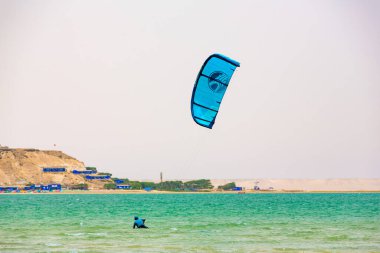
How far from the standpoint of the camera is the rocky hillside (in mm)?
151375

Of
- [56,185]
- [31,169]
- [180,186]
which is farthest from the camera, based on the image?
[180,186]

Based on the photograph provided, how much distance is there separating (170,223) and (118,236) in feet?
→ 27.1

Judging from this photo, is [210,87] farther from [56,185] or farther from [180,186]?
[180,186]

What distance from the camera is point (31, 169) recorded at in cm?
15512

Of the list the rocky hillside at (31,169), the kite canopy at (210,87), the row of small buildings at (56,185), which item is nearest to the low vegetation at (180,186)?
the row of small buildings at (56,185)

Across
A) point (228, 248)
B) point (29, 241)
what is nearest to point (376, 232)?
point (228, 248)

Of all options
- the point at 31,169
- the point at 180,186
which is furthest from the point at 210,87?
the point at 180,186

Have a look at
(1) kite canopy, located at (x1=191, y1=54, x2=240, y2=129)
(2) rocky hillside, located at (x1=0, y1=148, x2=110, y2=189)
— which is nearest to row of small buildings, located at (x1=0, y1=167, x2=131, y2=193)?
(2) rocky hillside, located at (x1=0, y1=148, x2=110, y2=189)

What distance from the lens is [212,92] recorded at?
2138 centimetres

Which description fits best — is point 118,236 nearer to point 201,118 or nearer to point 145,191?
point 201,118

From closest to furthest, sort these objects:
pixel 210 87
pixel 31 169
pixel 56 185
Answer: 1. pixel 210 87
2. pixel 56 185
3. pixel 31 169

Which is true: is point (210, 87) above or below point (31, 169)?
below

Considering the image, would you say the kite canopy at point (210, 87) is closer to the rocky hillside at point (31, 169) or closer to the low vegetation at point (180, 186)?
the rocky hillside at point (31, 169)

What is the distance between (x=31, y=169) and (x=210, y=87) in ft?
460
